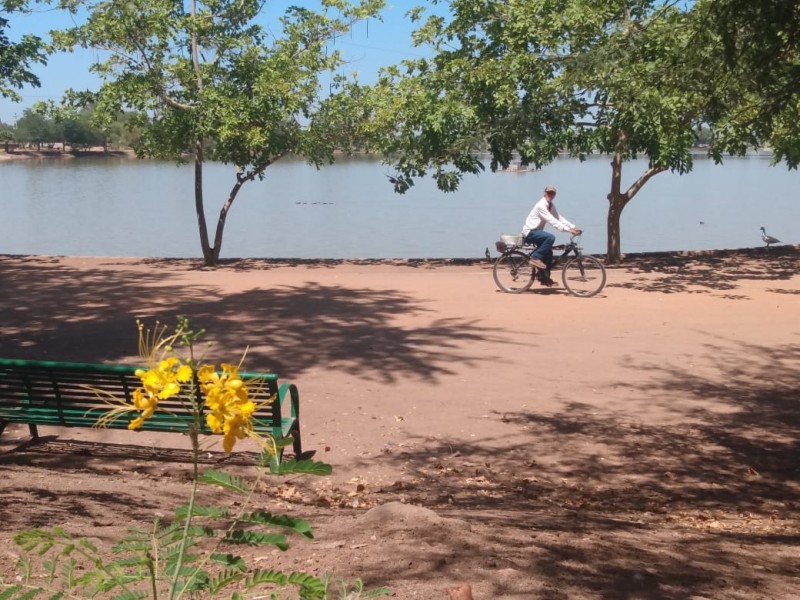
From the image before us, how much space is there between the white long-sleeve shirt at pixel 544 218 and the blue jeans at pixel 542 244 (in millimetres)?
91

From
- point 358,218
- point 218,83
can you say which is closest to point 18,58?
point 218,83

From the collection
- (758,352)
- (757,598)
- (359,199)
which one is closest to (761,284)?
(758,352)

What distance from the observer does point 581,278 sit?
14.7 m

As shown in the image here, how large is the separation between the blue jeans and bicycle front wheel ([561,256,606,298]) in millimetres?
281

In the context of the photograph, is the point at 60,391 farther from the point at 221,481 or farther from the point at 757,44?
the point at 757,44

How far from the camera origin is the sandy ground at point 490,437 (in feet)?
13.9

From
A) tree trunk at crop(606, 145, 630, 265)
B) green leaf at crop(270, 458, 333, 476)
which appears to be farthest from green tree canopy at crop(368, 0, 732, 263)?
green leaf at crop(270, 458, 333, 476)

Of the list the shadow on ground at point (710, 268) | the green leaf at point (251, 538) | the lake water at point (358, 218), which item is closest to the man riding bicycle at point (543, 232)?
the shadow on ground at point (710, 268)

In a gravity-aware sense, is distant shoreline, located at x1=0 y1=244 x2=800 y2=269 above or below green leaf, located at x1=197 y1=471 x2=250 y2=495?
above

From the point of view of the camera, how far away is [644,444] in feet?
24.0

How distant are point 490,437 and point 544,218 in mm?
7278

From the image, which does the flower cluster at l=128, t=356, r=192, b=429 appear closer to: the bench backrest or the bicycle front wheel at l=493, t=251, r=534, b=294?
the bench backrest

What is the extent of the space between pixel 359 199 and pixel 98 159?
57.4m

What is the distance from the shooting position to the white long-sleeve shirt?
14148 mm
